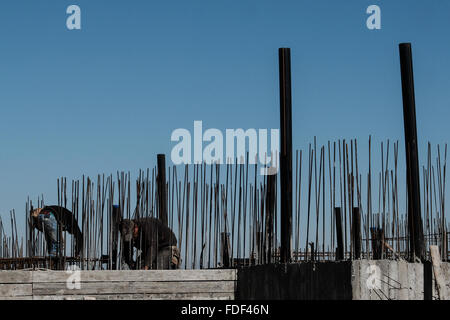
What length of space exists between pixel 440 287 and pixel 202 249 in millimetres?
2855

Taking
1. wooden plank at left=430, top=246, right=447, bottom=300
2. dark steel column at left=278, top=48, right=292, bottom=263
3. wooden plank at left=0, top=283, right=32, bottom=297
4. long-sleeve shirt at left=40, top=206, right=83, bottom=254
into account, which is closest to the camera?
wooden plank at left=430, top=246, right=447, bottom=300

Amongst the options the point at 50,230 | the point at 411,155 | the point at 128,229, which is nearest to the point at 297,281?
the point at 411,155

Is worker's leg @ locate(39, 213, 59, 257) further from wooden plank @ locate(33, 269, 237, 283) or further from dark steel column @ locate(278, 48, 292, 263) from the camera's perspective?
dark steel column @ locate(278, 48, 292, 263)

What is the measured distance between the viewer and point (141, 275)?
21.9ft

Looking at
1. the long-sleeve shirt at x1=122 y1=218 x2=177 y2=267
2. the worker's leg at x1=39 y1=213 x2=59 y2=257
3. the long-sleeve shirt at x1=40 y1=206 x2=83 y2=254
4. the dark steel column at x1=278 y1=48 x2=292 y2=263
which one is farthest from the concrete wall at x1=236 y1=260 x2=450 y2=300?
the worker's leg at x1=39 y1=213 x2=59 y2=257

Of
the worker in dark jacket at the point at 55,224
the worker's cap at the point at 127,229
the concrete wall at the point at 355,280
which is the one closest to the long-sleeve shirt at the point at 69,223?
the worker in dark jacket at the point at 55,224

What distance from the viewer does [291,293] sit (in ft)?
17.5

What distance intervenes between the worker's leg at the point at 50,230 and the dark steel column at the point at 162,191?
1237 mm

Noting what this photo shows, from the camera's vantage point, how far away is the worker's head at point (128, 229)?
7.30m

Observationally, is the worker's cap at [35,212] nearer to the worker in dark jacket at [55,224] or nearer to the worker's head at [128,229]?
the worker in dark jacket at [55,224]

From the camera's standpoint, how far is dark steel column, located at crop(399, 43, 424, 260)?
18.2 ft

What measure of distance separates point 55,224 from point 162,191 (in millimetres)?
1305

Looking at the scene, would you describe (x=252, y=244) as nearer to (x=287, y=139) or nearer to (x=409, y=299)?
(x=287, y=139)

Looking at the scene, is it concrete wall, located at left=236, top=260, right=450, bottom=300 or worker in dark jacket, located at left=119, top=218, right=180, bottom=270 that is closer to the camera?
concrete wall, located at left=236, top=260, right=450, bottom=300
